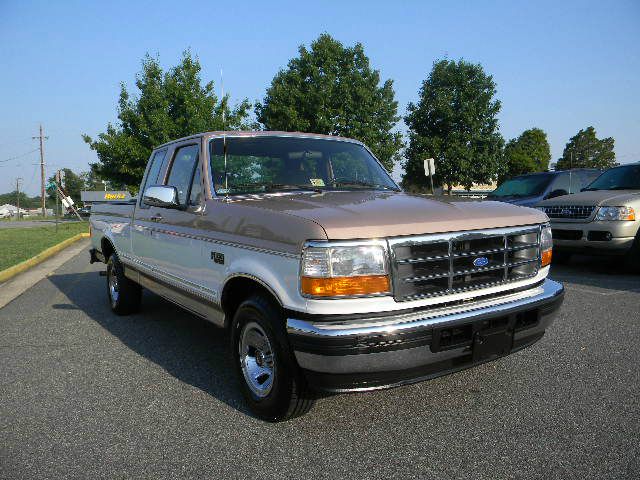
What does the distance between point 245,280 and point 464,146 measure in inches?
1406

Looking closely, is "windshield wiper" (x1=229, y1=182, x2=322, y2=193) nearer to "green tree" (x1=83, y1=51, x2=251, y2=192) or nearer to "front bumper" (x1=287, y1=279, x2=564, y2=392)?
"front bumper" (x1=287, y1=279, x2=564, y2=392)

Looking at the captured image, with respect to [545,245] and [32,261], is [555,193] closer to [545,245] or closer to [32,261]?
[545,245]

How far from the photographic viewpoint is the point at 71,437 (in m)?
2.94

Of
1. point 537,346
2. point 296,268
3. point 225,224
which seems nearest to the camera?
point 296,268

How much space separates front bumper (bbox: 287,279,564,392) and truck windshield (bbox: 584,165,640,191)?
22.9 feet

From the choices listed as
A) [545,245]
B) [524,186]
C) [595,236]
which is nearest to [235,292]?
[545,245]

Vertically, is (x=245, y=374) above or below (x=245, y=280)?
below

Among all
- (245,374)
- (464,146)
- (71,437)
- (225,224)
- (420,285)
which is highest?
(464,146)

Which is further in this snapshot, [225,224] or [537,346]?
[537,346]

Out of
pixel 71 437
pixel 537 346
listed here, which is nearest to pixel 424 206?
pixel 537 346

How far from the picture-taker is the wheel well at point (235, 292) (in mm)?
3193

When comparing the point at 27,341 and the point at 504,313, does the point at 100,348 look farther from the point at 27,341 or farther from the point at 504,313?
the point at 504,313

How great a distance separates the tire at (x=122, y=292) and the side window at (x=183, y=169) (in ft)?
5.68

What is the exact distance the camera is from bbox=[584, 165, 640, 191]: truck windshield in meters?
8.39
